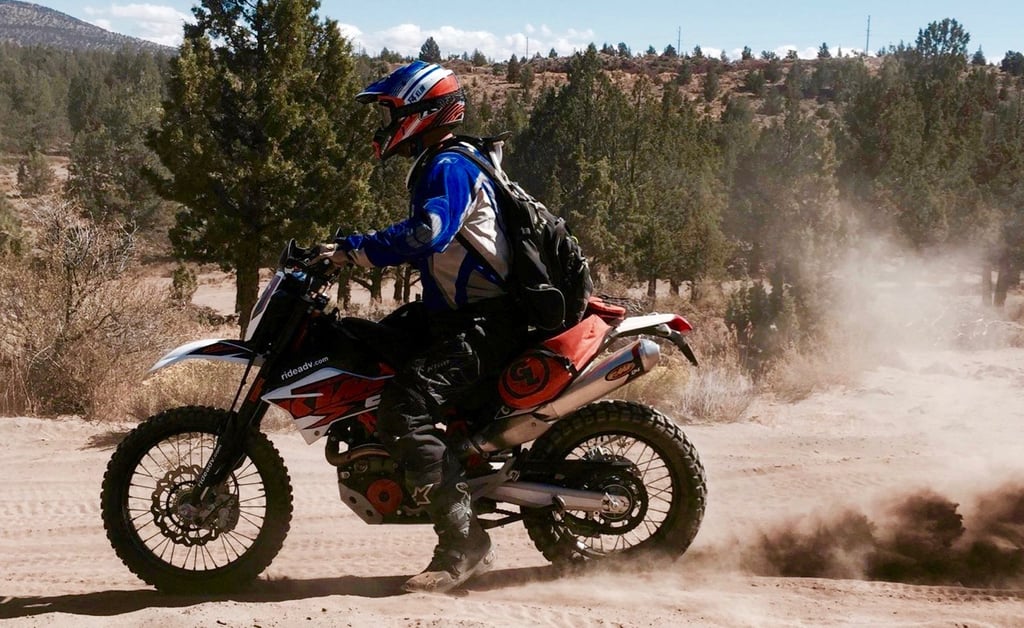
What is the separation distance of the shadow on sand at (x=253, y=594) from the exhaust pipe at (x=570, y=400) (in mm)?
702

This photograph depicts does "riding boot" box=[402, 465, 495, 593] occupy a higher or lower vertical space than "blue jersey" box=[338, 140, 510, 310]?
lower

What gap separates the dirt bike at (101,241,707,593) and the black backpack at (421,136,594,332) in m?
0.20

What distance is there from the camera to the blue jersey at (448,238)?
12.7ft

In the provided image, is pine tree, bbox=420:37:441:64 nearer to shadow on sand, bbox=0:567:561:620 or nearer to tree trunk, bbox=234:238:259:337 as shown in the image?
tree trunk, bbox=234:238:259:337

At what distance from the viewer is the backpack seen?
4070 millimetres

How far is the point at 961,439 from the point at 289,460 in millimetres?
5294

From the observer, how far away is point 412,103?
4.06m

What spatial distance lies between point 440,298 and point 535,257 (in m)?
0.47

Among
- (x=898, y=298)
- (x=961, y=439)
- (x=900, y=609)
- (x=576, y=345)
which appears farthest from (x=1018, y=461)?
(x=898, y=298)

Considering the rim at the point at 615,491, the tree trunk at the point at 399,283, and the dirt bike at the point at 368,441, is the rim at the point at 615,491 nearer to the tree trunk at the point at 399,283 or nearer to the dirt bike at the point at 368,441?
the dirt bike at the point at 368,441

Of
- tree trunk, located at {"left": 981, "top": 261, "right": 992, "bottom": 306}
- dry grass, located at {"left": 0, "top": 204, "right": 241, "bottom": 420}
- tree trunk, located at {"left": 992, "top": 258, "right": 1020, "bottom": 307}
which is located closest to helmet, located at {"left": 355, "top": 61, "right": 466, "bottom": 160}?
dry grass, located at {"left": 0, "top": 204, "right": 241, "bottom": 420}

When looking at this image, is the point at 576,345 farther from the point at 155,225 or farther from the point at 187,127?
the point at 155,225

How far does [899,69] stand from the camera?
78.6m

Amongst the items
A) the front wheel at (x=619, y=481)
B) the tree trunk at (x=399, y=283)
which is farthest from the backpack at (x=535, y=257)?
the tree trunk at (x=399, y=283)
